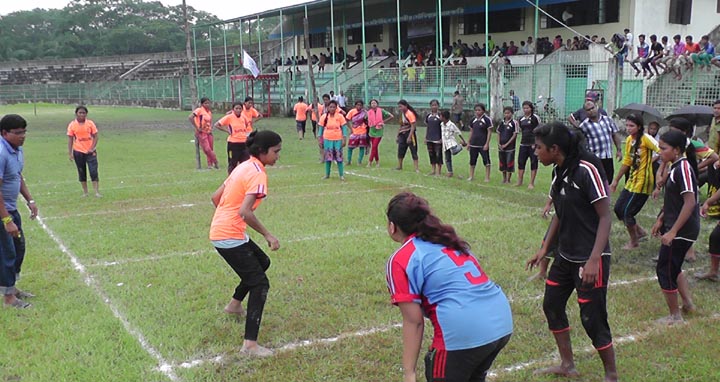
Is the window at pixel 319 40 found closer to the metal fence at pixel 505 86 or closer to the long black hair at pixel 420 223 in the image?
the metal fence at pixel 505 86

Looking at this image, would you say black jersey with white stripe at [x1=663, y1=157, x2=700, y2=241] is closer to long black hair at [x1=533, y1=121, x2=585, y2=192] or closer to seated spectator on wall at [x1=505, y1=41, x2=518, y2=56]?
long black hair at [x1=533, y1=121, x2=585, y2=192]

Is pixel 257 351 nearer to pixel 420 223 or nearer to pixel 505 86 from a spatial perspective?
pixel 420 223

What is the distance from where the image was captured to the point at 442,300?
3086mm

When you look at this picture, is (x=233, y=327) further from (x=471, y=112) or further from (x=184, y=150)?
(x=471, y=112)

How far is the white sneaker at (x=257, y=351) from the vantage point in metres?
5.00

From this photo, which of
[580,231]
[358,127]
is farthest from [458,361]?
[358,127]

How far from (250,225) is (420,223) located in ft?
7.08

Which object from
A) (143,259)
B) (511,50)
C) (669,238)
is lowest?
(143,259)

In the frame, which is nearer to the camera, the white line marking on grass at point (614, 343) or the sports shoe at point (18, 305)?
the white line marking on grass at point (614, 343)

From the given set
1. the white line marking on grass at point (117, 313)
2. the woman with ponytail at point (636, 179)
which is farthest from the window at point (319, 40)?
the woman with ponytail at point (636, 179)

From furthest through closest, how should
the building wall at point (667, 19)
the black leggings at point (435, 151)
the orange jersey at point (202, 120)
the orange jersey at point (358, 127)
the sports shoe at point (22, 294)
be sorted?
the building wall at point (667, 19) → the orange jersey at point (358, 127) → the orange jersey at point (202, 120) → the black leggings at point (435, 151) → the sports shoe at point (22, 294)

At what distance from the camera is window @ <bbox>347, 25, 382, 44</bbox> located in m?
41.3

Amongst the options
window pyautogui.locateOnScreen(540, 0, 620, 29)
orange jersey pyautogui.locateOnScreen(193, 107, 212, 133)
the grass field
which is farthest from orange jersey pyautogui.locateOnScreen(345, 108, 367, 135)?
window pyautogui.locateOnScreen(540, 0, 620, 29)

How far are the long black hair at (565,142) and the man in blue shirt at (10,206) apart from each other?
473 cm
